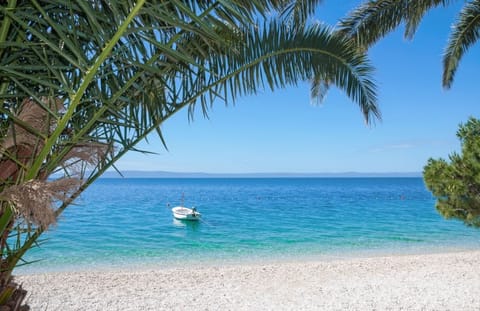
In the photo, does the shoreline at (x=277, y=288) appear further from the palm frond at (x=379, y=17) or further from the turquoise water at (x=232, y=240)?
the palm frond at (x=379, y=17)

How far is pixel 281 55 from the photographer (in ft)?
9.75

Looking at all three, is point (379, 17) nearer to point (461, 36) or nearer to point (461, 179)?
point (461, 36)

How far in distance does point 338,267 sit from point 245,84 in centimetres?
846

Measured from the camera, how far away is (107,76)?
225cm

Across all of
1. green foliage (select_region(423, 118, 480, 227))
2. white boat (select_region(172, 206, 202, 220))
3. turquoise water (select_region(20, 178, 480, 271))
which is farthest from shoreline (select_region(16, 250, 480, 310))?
white boat (select_region(172, 206, 202, 220))

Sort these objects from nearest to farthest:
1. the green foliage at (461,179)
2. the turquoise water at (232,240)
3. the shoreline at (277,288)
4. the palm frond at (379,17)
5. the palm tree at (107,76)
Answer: the palm tree at (107,76) → the shoreline at (277,288) → the palm frond at (379,17) → the green foliage at (461,179) → the turquoise water at (232,240)

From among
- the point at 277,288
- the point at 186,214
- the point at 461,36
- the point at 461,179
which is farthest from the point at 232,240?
the point at 461,36

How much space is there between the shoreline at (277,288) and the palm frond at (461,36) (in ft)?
14.8

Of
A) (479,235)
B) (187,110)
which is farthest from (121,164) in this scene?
(479,235)

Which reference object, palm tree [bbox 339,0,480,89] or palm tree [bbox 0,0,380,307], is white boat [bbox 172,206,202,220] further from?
palm tree [bbox 0,0,380,307]

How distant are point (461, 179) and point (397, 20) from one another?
3.29 metres

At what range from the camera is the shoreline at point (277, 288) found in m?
6.77

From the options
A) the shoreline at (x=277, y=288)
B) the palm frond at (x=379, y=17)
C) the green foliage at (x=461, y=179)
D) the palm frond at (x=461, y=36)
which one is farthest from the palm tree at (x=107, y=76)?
the palm frond at (x=461, y=36)

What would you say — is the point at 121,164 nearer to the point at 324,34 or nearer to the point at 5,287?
the point at 5,287
